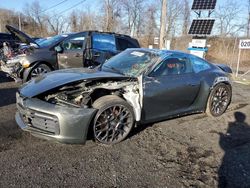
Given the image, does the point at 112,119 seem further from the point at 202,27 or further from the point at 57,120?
the point at 202,27

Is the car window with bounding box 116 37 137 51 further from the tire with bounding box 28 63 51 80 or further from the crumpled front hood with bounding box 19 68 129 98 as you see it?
the crumpled front hood with bounding box 19 68 129 98

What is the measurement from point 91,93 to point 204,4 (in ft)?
43.5

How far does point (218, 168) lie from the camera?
144 inches

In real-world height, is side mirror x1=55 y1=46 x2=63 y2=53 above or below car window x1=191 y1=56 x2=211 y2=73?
above

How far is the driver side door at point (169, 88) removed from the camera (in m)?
4.55

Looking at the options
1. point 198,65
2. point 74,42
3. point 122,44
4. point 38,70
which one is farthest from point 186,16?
point 198,65

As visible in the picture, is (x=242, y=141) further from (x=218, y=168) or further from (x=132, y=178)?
(x=132, y=178)

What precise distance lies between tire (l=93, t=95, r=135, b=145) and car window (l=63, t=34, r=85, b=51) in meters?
4.53

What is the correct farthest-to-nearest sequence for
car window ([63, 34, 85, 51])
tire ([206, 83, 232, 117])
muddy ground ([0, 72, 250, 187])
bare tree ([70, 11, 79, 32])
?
bare tree ([70, 11, 79, 32]) → car window ([63, 34, 85, 51]) → tire ([206, 83, 232, 117]) → muddy ground ([0, 72, 250, 187])

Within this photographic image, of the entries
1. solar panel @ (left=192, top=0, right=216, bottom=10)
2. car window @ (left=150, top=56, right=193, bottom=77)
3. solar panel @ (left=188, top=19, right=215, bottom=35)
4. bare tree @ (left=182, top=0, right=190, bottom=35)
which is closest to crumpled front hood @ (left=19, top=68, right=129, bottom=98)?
car window @ (left=150, top=56, right=193, bottom=77)

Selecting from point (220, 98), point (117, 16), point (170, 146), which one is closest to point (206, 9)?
point (220, 98)

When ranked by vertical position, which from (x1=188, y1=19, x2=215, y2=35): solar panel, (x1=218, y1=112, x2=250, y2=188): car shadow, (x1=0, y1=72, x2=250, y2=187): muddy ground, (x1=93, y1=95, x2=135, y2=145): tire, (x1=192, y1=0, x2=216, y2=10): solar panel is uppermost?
(x1=192, y1=0, x2=216, y2=10): solar panel

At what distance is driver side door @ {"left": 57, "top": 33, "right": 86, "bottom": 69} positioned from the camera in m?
8.13

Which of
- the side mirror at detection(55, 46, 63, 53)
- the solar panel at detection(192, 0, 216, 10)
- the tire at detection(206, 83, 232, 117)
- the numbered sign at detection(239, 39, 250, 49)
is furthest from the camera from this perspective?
the solar panel at detection(192, 0, 216, 10)
